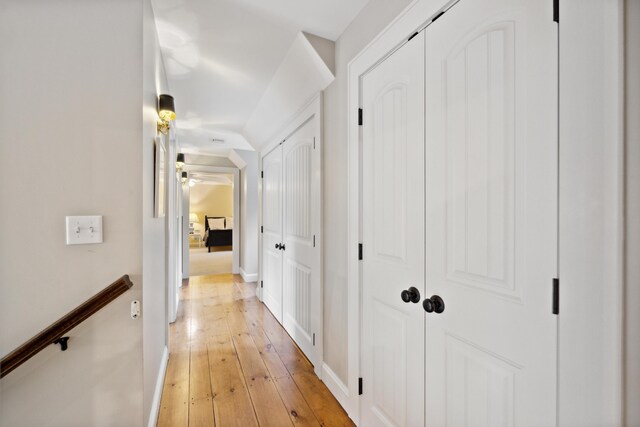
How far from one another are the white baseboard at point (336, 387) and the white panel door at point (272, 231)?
50.1 inches

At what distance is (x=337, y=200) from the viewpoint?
76.7 inches

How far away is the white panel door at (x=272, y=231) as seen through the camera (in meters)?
3.29

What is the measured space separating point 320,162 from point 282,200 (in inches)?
45.1

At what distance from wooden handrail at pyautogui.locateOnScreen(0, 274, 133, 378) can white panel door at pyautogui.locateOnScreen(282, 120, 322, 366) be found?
1299mm

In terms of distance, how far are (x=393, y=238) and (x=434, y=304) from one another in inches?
14.7

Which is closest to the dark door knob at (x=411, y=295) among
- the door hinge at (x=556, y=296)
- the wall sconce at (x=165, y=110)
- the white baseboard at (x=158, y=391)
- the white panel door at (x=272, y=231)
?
the door hinge at (x=556, y=296)

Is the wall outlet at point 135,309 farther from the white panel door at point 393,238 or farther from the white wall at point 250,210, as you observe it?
the white wall at point 250,210

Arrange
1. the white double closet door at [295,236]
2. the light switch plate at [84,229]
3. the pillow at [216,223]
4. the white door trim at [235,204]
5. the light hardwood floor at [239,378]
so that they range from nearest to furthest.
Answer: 1. the light switch plate at [84,229]
2. the light hardwood floor at [239,378]
3. the white double closet door at [295,236]
4. the white door trim at [235,204]
5. the pillow at [216,223]

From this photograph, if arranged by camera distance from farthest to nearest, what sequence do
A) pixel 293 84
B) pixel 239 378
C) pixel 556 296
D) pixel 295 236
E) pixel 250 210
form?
pixel 250 210 → pixel 295 236 → pixel 293 84 → pixel 239 378 → pixel 556 296

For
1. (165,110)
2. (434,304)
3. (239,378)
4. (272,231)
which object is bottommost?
(239,378)
